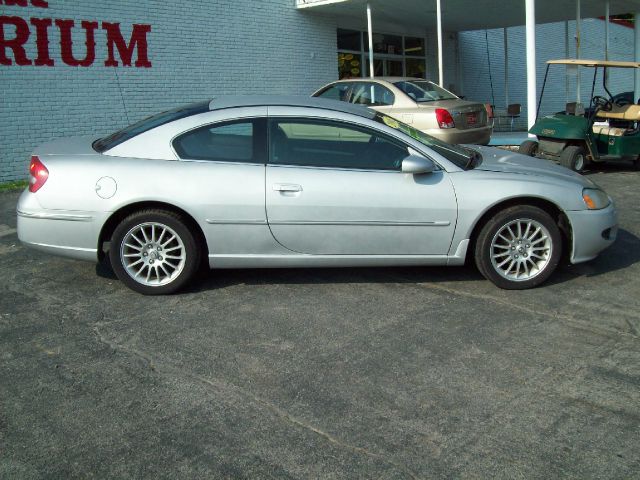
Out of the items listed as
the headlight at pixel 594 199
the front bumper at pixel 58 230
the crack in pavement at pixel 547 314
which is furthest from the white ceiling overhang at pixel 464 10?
the front bumper at pixel 58 230

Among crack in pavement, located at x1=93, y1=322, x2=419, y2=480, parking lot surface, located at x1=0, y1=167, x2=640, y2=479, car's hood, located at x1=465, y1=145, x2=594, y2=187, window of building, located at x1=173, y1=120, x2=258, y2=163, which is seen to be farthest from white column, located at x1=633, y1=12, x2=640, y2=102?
crack in pavement, located at x1=93, y1=322, x2=419, y2=480

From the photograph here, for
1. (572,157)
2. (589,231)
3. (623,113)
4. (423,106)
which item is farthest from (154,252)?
(623,113)

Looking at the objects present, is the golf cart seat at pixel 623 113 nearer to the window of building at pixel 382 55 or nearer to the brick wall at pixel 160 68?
the brick wall at pixel 160 68

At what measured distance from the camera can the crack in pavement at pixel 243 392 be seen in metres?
2.85

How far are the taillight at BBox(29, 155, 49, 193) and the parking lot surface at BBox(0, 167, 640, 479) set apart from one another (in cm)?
86

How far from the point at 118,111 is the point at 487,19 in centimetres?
1047

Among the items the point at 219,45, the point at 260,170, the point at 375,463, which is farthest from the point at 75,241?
the point at 219,45

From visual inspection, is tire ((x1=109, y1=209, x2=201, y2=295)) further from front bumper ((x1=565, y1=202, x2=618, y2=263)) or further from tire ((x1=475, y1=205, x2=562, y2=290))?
front bumper ((x1=565, y1=202, x2=618, y2=263))

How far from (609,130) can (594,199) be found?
5.62m

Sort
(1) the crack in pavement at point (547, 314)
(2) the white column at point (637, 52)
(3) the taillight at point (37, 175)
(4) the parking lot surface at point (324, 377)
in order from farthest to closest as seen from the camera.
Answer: (2) the white column at point (637, 52)
(3) the taillight at point (37, 175)
(1) the crack in pavement at point (547, 314)
(4) the parking lot surface at point (324, 377)

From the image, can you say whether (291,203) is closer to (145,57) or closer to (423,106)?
(423,106)

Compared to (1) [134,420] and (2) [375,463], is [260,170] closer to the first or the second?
(1) [134,420]

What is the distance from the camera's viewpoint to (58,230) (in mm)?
4832

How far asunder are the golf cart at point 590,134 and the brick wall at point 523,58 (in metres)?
9.80
